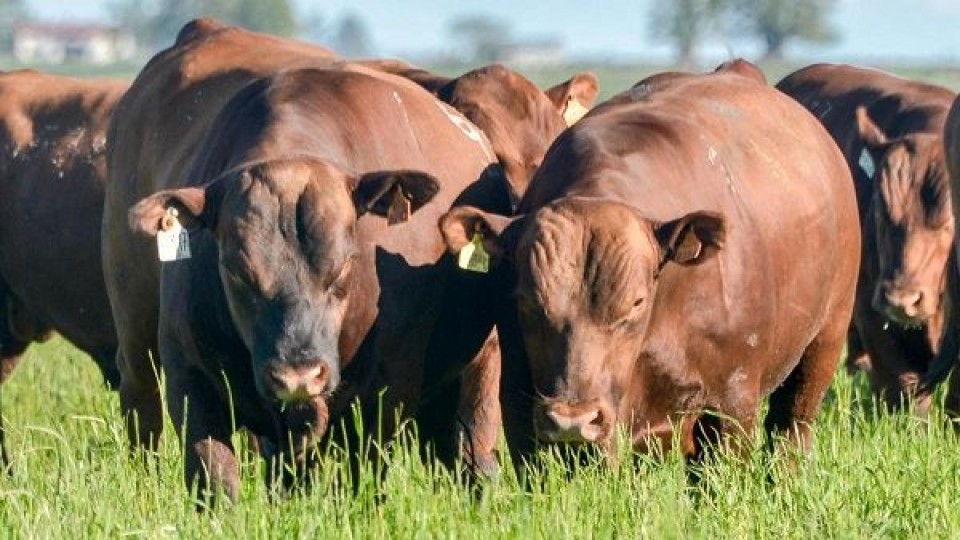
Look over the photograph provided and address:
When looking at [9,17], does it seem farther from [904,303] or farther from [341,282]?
[341,282]

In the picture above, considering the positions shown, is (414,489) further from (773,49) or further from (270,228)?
(773,49)

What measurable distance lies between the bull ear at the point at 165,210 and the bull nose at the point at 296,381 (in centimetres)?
71

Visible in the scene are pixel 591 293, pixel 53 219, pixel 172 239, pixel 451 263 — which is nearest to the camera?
pixel 591 293

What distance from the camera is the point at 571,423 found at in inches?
323

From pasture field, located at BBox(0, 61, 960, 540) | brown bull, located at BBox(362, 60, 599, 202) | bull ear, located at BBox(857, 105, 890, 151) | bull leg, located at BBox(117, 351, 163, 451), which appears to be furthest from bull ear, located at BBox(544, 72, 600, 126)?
pasture field, located at BBox(0, 61, 960, 540)

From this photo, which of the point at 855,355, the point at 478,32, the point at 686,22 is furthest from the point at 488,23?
the point at 855,355

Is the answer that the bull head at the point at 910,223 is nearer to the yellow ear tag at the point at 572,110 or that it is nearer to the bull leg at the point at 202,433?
the yellow ear tag at the point at 572,110

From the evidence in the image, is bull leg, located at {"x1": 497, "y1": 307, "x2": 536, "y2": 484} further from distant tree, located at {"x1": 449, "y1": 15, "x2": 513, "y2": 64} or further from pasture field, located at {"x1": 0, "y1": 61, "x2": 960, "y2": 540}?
distant tree, located at {"x1": 449, "y1": 15, "x2": 513, "y2": 64}

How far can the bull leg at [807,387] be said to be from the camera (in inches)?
408

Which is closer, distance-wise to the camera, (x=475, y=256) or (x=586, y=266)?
(x=586, y=266)

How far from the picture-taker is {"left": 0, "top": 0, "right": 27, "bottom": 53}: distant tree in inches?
5499

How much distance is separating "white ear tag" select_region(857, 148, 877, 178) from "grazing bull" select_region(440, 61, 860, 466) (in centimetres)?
413

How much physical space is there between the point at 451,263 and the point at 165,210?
120 cm

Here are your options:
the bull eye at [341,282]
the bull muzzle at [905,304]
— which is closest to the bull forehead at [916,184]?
the bull muzzle at [905,304]
